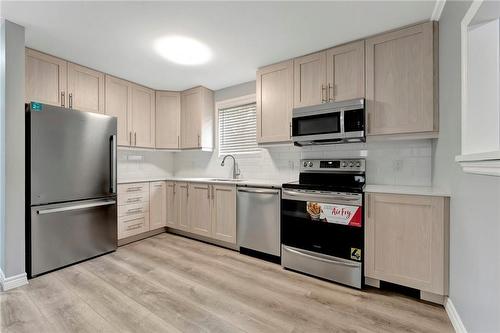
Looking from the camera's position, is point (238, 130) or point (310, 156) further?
point (238, 130)

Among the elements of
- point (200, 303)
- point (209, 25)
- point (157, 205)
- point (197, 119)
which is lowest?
point (200, 303)

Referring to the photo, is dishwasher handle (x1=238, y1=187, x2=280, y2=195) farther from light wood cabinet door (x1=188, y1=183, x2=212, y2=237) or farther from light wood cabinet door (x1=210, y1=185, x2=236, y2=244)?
light wood cabinet door (x1=188, y1=183, x2=212, y2=237)

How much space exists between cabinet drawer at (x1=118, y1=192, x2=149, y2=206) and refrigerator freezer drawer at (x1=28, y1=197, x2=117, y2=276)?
0.20 metres

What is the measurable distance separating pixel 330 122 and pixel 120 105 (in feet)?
9.63

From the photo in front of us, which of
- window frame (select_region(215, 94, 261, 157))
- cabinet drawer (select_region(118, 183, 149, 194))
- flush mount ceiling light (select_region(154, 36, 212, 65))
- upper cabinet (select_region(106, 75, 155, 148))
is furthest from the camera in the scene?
window frame (select_region(215, 94, 261, 157))

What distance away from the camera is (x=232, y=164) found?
3.65m

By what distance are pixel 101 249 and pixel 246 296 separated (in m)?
1.97

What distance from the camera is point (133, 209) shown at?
325cm

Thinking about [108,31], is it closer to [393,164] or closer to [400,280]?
[393,164]

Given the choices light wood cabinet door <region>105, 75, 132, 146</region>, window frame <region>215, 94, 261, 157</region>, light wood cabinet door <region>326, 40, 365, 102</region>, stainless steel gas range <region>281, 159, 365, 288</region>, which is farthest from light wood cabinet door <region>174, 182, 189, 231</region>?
light wood cabinet door <region>326, 40, 365, 102</region>

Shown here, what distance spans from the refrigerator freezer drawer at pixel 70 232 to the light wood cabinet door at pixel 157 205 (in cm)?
60

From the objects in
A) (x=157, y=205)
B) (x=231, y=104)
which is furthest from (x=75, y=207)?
(x=231, y=104)

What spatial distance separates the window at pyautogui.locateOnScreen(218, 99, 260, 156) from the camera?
3.47m

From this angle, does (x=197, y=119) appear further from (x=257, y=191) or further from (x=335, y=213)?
(x=335, y=213)
